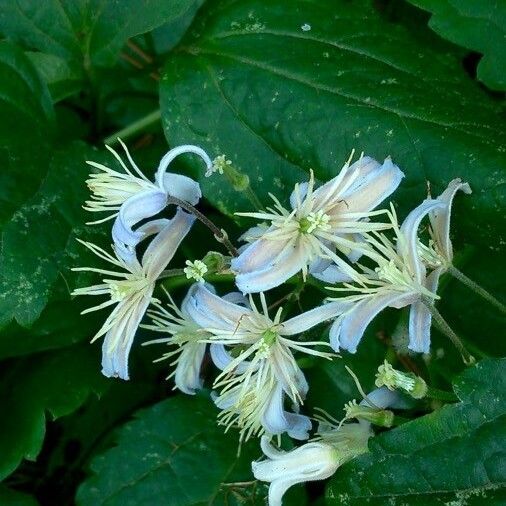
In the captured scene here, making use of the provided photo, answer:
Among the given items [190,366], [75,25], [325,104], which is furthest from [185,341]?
[75,25]

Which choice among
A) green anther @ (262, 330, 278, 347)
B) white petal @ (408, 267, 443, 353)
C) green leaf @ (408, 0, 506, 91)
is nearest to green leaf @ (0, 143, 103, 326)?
green anther @ (262, 330, 278, 347)

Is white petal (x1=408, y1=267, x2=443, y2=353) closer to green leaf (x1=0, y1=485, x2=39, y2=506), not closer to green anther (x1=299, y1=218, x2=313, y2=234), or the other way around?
green anther (x1=299, y1=218, x2=313, y2=234)

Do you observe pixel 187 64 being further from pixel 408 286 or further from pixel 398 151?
pixel 408 286

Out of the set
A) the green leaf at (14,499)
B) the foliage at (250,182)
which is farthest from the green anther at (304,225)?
the green leaf at (14,499)

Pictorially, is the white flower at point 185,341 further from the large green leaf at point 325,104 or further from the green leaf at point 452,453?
the green leaf at point 452,453

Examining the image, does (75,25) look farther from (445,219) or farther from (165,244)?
(445,219)
